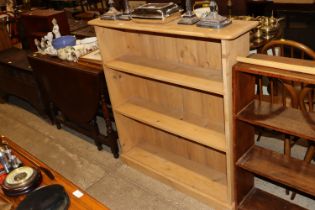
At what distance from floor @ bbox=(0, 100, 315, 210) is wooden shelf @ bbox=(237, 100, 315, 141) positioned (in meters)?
0.72

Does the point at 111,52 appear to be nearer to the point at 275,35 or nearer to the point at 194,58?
the point at 194,58

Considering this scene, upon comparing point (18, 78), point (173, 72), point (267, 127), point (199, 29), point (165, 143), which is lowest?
point (165, 143)

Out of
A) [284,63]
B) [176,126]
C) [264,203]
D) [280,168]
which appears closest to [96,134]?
[176,126]

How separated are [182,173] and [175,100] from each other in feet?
1.70

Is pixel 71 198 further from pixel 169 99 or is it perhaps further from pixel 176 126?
pixel 169 99

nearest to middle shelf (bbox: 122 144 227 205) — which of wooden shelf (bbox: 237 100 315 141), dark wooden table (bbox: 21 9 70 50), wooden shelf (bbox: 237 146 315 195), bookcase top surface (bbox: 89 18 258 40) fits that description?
wooden shelf (bbox: 237 146 315 195)

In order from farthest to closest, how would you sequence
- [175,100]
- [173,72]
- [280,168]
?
[175,100], [173,72], [280,168]

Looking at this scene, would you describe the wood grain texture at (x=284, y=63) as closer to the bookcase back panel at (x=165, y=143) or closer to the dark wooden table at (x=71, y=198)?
the bookcase back panel at (x=165, y=143)

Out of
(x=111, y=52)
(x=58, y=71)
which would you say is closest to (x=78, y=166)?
(x=58, y=71)

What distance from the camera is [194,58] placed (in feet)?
6.49

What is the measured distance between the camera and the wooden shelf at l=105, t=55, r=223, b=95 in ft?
5.70

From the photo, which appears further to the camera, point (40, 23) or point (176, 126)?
point (40, 23)

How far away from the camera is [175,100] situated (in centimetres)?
224

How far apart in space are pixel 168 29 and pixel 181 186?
1090 mm
